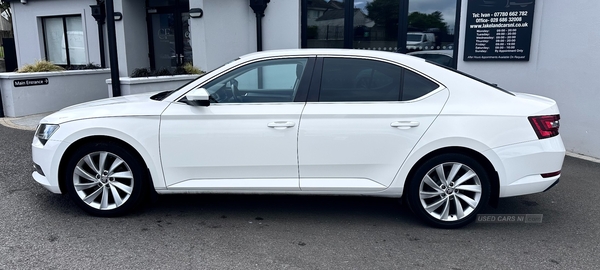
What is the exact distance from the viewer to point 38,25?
45.1 feet

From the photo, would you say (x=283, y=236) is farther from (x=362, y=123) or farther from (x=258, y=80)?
(x=258, y=80)

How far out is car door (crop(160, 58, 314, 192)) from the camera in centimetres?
423

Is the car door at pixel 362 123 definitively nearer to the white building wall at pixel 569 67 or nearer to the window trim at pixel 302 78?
the window trim at pixel 302 78

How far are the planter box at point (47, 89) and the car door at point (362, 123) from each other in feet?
26.2

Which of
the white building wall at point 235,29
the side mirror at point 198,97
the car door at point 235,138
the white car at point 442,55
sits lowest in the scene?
the car door at point 235,138

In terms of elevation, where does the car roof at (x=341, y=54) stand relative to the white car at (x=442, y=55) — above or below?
above

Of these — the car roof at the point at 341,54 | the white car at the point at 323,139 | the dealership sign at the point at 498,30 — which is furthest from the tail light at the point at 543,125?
the dealership sign at the point at 498,30

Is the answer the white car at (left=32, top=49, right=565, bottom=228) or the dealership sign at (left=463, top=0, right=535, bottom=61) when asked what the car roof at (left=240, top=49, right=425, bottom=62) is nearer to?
the white car at (left=32, top=49, right=565, bottom=228)

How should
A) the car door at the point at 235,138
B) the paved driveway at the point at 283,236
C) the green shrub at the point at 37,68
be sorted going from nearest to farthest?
the paved driveway at the point at 283,236, the car door at the point at 235,138, the green shrub at the point at 37,68

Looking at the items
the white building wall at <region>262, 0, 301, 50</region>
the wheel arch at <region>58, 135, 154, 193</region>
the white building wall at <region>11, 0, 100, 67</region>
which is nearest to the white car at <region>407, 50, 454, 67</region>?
the white building wall at <region>262, 0, 301, 50</region>

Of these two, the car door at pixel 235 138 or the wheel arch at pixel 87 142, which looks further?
the wheel arch at pixel 87 142

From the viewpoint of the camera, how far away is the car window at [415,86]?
169 inches

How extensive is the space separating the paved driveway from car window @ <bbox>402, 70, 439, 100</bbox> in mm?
1215

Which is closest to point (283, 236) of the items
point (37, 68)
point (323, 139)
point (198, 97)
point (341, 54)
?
point (323, 139)
